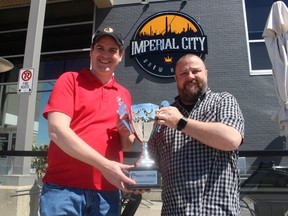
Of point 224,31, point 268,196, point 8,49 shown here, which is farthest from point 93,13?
point 268,196

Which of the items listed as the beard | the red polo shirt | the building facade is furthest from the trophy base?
the building facade

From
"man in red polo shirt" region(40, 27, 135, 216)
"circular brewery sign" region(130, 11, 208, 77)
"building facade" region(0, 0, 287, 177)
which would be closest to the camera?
"man in red polo shirt" region(40, 27, 135, 216)

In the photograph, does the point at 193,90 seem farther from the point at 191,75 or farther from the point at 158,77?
the point at 158,77

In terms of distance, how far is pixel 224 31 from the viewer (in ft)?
30.2

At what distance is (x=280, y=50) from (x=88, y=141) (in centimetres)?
482

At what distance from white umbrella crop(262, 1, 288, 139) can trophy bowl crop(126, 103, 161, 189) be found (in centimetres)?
412

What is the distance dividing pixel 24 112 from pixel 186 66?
214 inches

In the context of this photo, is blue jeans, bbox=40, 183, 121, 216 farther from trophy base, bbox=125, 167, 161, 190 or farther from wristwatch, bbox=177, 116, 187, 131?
wristwatch, bbox=177, 116, 187, 131

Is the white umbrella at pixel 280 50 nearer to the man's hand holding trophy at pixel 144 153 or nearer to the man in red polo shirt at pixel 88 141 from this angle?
the man's hand holding trophy at pixel 144 153

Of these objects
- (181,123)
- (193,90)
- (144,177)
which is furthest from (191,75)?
(144,177)

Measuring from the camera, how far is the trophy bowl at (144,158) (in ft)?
5.44

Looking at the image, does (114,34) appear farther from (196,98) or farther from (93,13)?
(93,13)

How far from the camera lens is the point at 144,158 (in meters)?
1.81

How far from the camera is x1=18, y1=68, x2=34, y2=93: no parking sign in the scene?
5.60 m
